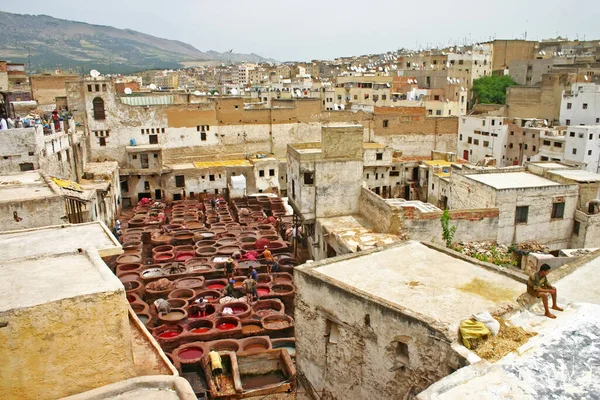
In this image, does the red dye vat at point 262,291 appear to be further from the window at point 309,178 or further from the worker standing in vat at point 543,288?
the worker standing in vat at point 543,288

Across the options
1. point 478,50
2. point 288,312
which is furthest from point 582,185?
point 478,50

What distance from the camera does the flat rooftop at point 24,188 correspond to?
1421cm

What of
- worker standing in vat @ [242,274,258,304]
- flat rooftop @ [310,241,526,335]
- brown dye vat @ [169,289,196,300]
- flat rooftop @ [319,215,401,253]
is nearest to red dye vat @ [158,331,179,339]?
brown dye vat @ [169,289,196,300]

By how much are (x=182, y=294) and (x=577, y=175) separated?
56.2 feet

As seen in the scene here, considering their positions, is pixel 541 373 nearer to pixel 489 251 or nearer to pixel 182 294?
pixel 489 251

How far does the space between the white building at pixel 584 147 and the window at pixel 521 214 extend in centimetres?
1754

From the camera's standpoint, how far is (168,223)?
93.4 feet

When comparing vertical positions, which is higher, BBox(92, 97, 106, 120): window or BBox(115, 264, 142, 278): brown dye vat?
BBox(92, 97, 106, 120): window

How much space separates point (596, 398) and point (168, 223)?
25.5m

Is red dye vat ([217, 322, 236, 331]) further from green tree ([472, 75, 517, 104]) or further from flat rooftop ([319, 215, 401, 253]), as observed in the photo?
green tree ([472, 75, 517, 104])

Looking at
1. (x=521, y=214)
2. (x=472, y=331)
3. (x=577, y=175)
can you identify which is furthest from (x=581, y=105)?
(x=472, y=331)

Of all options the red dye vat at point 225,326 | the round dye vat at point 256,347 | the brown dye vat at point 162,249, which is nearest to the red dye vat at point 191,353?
the red dye vat at point 225,326

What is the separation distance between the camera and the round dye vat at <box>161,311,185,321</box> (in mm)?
15766

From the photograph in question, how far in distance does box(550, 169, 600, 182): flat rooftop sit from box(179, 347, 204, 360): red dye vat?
1610 centimetres
